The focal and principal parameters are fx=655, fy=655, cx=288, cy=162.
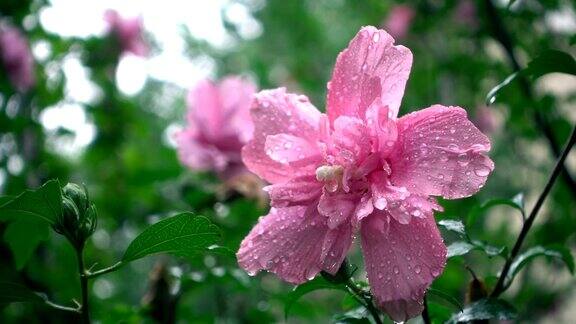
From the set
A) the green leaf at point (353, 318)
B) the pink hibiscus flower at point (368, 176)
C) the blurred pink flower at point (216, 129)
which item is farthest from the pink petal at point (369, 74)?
the blurred pink flower at point (216, 129)

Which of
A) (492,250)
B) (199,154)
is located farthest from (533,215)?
(199,154)

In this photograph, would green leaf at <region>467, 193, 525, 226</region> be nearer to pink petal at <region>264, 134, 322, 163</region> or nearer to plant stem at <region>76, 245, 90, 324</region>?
pink petal at <region>264, 134, 322, 163</region>

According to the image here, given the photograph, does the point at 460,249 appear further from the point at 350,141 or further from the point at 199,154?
the point at 199,154

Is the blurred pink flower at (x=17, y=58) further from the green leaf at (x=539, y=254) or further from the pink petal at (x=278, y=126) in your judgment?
the green leaf at (x=539, y=254)

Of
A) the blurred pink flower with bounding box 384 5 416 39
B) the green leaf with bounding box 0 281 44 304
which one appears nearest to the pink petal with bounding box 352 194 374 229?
the green leaf with bounding box 0 281 44 304

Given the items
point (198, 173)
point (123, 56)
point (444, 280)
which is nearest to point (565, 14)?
point (444, 280)

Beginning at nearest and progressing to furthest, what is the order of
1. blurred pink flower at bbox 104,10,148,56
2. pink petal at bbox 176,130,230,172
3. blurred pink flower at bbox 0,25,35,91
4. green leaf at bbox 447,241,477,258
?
green leaf at bbox 447,241,477,258
pink petal at bbox 176,130,230,172
blurred pink flower at bbox 0,25,35,91
blurred pink flower at bbox 104,10,148,56
